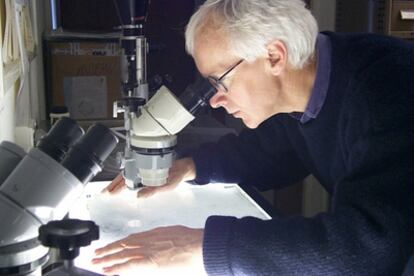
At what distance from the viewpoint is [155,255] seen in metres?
1.08

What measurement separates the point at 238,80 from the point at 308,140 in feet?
0.93

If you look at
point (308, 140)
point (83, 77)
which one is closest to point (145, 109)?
point (308, 140)

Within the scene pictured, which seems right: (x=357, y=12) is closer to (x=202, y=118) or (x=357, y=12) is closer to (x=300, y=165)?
(x=202, y=118)

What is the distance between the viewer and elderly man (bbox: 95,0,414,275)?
40.6 inches

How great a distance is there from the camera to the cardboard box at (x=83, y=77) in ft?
7.92

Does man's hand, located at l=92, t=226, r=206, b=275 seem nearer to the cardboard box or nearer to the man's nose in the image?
the man's nose

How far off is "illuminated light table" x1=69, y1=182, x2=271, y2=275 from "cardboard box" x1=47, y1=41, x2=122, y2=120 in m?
0.83

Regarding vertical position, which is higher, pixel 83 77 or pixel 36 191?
pixel 36 191

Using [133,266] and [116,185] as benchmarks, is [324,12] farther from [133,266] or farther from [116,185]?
[133,266]

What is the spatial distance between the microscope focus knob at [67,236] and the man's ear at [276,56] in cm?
73

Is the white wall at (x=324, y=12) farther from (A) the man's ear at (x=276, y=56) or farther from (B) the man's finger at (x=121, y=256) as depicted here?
(B) the man's finger at (x=121, y=256)

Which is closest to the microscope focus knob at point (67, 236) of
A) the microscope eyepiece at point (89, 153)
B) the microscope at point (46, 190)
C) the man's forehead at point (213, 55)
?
the microscope at point (46, 190)

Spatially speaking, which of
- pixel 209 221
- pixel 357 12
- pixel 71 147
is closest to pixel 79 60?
pixel 357 12

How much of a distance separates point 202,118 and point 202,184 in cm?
101
